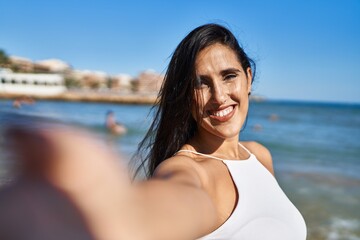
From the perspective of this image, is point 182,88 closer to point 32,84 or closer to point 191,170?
point 191,170

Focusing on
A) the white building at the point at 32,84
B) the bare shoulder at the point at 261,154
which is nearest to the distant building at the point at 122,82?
the white building at the point at 32,84

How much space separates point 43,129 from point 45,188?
73mm

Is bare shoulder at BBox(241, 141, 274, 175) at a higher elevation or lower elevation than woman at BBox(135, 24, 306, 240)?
lower

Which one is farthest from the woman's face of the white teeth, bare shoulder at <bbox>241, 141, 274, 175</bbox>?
bare shoulder at <bbox>241, 141, 274, 175</bbox>

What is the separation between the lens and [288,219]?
1647mm

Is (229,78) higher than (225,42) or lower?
lower

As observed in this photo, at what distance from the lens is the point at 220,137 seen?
6.30 ft

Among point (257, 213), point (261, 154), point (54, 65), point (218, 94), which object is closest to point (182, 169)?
point (257, 213)

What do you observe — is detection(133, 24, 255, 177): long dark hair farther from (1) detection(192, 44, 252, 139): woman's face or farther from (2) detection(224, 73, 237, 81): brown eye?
(2) detection(224, 73, 237, 81): brown eye

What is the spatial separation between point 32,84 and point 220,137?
191 feet

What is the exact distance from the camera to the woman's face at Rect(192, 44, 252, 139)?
1.77m

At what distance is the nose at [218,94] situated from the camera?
1.78 m

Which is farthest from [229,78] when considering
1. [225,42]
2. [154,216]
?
[154,216]

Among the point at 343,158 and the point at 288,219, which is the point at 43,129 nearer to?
the point at 288,219
